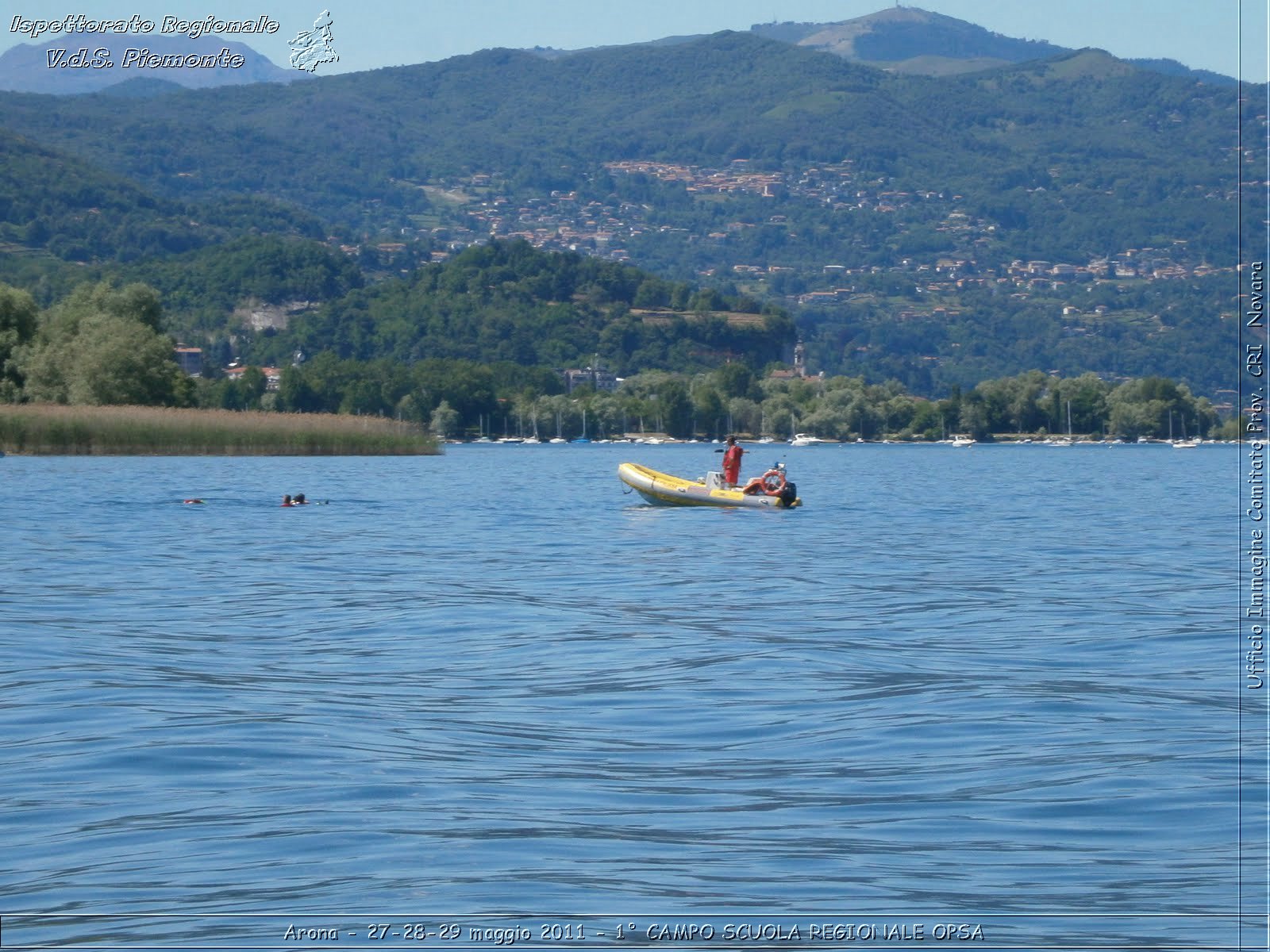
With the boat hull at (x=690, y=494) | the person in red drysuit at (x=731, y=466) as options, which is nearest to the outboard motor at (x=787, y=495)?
the boat hull at (x=690, y=494)

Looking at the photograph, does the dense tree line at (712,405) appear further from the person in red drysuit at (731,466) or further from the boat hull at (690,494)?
the person in red drysuit at (731,466)

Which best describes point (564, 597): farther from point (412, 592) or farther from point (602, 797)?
point (602, 797)

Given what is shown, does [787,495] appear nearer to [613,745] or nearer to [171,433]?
[613,745]

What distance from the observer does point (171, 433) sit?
201 feet

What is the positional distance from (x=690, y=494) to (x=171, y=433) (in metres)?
29.1

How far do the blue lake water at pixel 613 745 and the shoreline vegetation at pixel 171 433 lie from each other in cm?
3671

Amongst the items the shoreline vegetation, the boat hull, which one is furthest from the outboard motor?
the shoreline vegetation

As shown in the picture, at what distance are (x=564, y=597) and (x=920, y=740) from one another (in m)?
9.12

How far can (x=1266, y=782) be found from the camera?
9.40 metres

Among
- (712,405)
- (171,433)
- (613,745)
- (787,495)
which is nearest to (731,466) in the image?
(787,495)

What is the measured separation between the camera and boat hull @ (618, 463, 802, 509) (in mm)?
37656

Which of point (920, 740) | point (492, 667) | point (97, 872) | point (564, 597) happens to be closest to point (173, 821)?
point (97, 872)

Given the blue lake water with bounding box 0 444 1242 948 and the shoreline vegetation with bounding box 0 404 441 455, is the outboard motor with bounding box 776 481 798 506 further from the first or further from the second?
the shoreline vegetation with bounding box 0 404 441 455

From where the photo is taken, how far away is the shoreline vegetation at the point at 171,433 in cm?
6009
